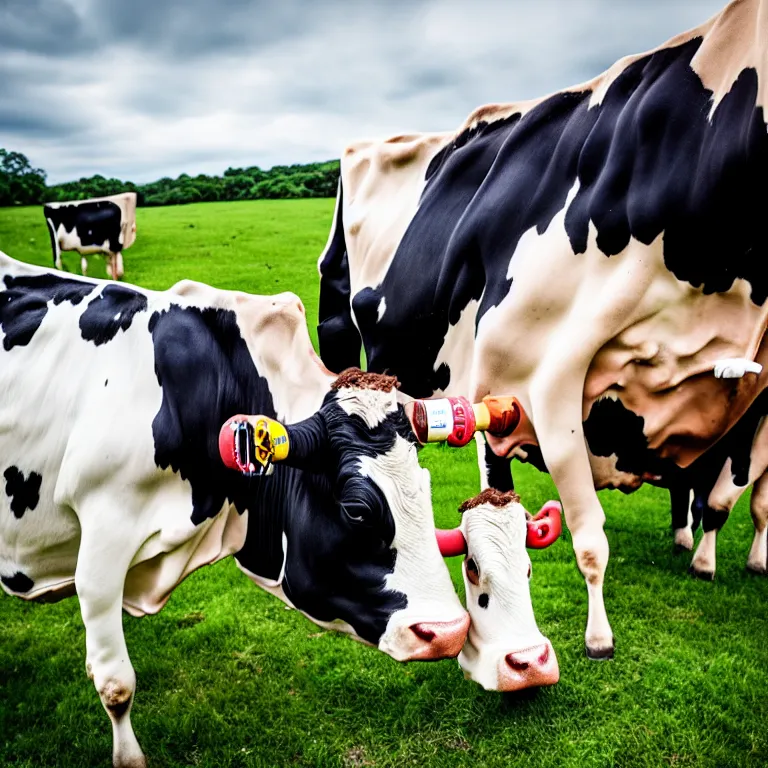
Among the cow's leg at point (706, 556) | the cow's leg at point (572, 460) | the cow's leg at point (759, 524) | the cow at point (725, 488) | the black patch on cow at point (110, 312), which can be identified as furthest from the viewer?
the cow's leg at point (706, 556)

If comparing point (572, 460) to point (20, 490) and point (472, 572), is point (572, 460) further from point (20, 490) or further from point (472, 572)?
point (20, 490)

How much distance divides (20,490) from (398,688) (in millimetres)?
2194

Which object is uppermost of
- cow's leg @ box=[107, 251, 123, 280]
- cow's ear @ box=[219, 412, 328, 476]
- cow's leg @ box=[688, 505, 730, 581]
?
cow's ear @ box=[219, 412, 328, 476]

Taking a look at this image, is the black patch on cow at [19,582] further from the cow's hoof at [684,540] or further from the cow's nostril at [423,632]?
the cow's hoof at [684,540]

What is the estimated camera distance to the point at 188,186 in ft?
114

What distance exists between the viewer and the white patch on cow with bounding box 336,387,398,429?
288 centimetres

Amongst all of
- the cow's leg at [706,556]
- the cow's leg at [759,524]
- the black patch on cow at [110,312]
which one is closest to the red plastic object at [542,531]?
the black patch on cow at [110,312]

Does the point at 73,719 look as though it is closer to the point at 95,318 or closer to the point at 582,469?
the point at 95,318

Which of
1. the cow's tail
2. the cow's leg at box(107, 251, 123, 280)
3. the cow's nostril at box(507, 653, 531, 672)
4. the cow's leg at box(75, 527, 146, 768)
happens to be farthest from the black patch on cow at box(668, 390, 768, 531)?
the cow's leg at box(107, 251, 123, 280)

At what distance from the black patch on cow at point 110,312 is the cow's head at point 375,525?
1.11 metres

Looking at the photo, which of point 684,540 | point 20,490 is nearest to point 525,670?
point 20,490

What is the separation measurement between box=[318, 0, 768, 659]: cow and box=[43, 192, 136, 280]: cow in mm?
13261

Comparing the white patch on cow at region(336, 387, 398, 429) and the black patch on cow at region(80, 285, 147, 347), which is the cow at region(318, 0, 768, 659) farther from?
the black patch on cow at region(80, 285, 147, 347)

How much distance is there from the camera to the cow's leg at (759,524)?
18.5 feet
